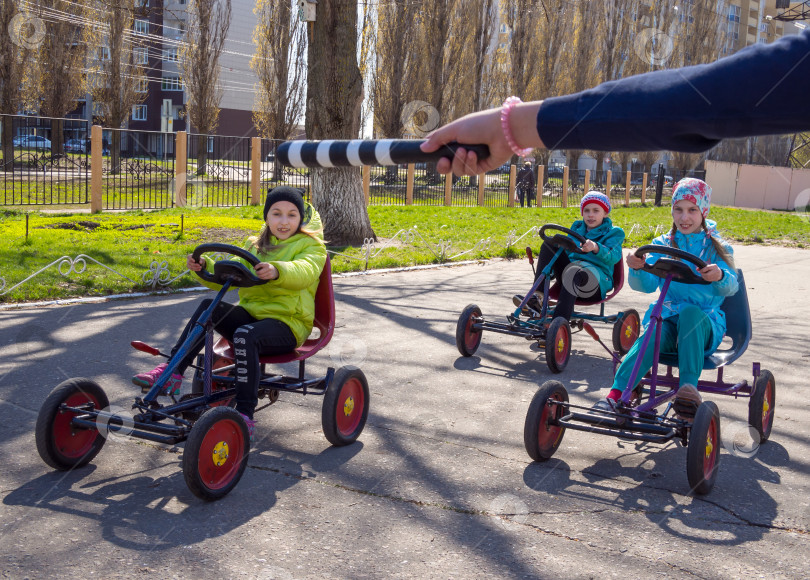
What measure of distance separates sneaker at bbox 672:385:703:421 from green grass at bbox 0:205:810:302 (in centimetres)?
557

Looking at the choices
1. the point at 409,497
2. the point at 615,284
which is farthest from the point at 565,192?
the point at 409,497

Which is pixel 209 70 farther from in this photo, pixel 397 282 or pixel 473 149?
pixel 473 149

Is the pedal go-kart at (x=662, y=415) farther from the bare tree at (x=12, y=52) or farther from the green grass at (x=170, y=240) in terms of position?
the bare tree at (x=12, y=52)

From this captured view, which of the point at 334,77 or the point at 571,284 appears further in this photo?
the point at 334,77

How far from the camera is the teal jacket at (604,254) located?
6375mm

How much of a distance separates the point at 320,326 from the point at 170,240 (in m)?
7.22

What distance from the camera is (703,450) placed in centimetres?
352

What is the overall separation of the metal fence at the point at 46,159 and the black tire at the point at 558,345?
12.8m

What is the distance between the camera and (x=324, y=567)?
2830mm

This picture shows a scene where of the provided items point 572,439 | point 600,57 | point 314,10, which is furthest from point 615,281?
point 600,57

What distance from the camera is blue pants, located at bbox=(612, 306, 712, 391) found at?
412 centimetres

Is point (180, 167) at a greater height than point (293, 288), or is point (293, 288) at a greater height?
point (180, 167)

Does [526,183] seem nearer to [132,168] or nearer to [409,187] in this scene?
[409,187]

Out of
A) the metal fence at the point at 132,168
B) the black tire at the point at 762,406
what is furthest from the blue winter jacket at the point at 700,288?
the metal fence at the point at 132,168
